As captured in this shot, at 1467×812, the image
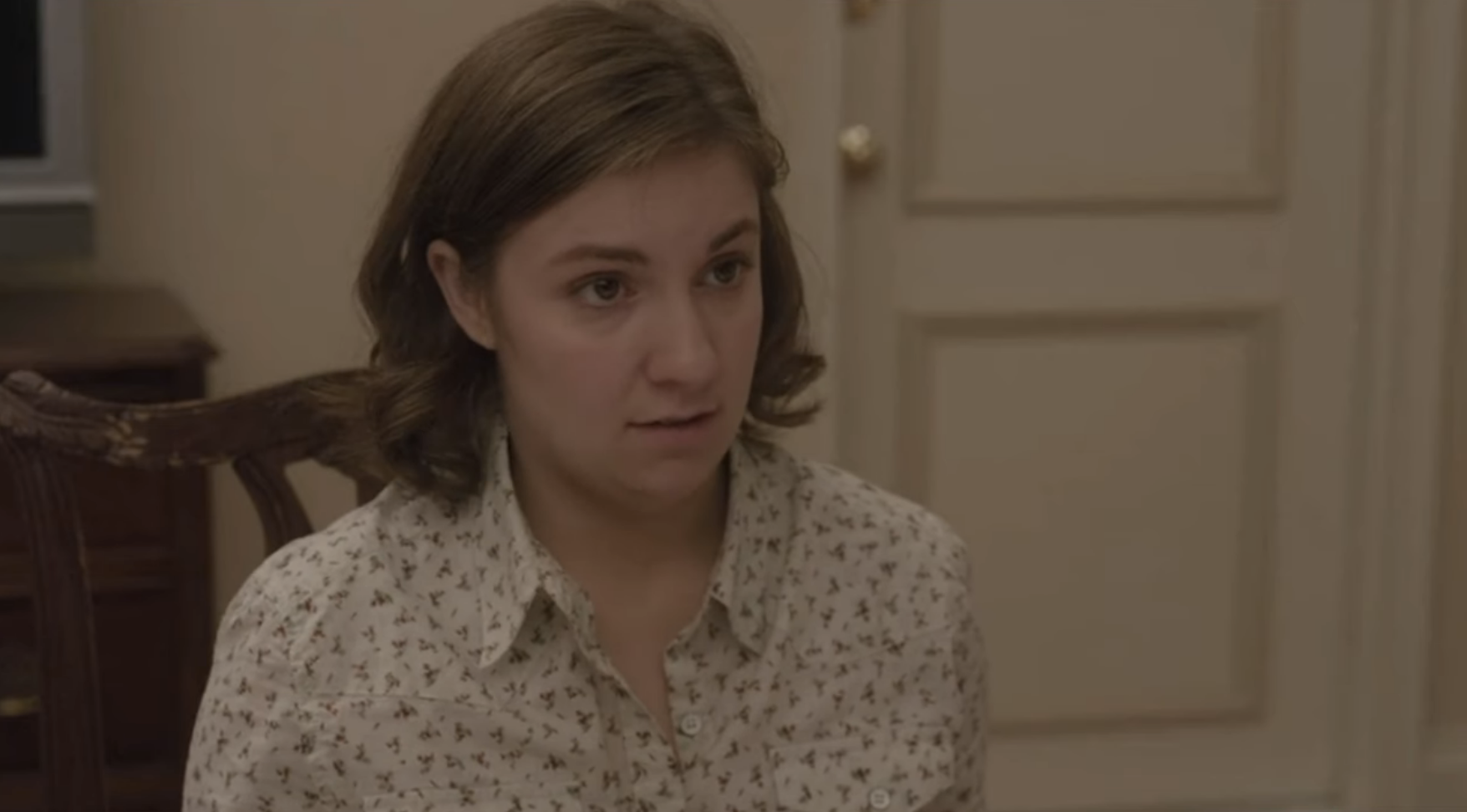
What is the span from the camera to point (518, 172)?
1197mm

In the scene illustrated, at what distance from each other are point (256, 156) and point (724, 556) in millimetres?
1479

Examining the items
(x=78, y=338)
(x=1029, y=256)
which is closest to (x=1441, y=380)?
(x=1029, y=256)

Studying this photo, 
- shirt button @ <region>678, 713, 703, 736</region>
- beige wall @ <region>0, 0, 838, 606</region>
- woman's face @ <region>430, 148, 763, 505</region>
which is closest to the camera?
woman's face @ <region>430, 148, 763, 505</region>

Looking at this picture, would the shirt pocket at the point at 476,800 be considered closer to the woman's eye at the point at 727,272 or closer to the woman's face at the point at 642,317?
the woman's face at the point at 642,317

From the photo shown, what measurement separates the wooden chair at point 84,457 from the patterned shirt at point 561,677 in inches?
9.4

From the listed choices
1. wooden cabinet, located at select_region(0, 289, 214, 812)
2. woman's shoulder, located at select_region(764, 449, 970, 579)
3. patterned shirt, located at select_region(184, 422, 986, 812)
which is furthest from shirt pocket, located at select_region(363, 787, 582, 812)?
wooden cabinet, located at select_region(0, 289, 214, 812)

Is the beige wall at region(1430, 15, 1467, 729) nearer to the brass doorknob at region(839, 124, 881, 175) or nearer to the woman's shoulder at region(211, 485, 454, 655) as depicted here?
the brass doorknob at region(839, 124, 881, 175)

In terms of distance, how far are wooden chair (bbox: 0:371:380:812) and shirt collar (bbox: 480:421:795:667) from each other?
→ 28cm

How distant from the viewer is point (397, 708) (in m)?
1.24

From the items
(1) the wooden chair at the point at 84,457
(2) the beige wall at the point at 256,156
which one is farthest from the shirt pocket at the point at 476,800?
(2) the beige wall at the point at 256,156

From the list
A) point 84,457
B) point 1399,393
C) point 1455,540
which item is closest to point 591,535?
point 84,457

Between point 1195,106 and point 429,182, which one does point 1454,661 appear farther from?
point 429,182

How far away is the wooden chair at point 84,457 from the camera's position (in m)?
1.49

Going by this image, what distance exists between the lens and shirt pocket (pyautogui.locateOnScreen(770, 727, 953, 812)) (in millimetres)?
1314
